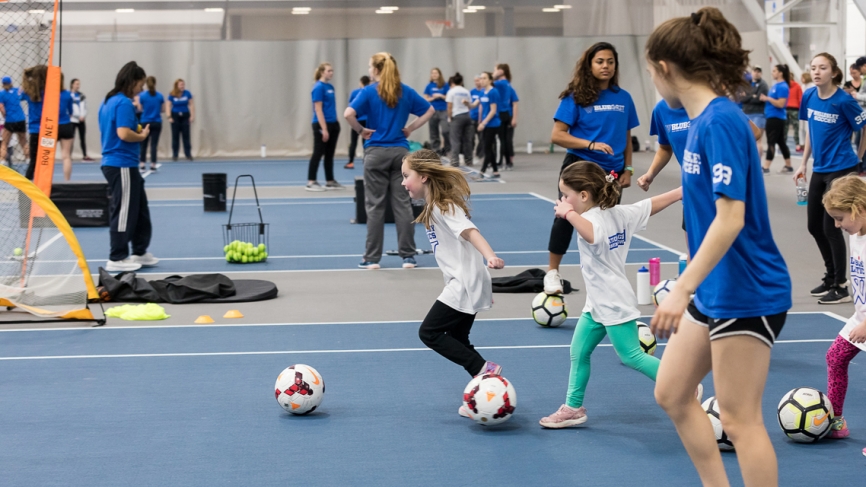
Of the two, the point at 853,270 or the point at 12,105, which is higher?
the point at 12,105

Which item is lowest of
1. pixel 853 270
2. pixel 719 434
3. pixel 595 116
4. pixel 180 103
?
pixel 719 434

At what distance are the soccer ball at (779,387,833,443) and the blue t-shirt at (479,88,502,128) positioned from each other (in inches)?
577

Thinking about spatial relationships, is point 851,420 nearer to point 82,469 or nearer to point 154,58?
point 82,469

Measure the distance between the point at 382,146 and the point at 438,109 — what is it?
13.5m

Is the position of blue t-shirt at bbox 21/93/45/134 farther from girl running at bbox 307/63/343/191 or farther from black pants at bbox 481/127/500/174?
black pants at bbox 481/127/500/174

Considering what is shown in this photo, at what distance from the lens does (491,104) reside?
741 inches

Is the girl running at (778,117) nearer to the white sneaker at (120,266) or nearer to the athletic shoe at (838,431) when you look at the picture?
the white sneaker at (120,266)

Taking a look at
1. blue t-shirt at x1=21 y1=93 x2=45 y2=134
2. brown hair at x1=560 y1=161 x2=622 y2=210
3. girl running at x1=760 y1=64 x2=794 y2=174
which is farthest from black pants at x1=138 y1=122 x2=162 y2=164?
brown hair at x1=560 y1=161 x2=622 y2=210

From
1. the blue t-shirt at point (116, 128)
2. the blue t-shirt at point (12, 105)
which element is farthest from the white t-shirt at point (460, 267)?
the blue t-shirt at point (12, 105)

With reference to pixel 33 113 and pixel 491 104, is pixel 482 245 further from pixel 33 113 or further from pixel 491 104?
pixel 491 104

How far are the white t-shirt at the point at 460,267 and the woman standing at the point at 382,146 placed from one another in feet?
13.9

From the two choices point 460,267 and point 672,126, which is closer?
point 460,267

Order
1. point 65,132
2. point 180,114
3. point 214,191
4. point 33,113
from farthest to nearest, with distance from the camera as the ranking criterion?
1. point 180,114
2. point 65,132
3. point 214,191
4. point 33,113

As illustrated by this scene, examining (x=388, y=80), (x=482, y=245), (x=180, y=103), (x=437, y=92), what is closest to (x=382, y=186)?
(x=388, y=80)
